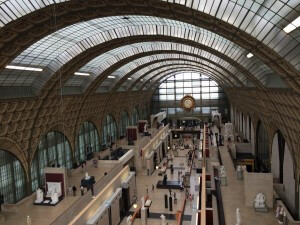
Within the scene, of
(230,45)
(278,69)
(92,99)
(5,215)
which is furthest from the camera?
(92,99)

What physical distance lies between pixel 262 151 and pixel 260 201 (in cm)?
2212

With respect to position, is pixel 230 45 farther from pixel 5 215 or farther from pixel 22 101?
pixel 5 215

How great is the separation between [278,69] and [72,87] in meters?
29.4

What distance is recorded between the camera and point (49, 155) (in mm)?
38812

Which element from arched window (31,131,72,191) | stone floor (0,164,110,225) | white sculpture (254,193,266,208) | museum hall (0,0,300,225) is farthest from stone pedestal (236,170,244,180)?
arched window (31,131,72,191)

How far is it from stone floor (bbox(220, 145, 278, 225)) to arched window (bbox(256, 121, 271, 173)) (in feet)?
41.2

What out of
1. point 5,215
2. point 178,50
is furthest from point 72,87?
point 5,215

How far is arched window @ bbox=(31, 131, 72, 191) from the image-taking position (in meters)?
35.6

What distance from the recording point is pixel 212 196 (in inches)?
1035

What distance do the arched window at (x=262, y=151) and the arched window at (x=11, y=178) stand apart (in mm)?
29673

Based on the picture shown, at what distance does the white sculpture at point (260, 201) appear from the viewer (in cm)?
2196

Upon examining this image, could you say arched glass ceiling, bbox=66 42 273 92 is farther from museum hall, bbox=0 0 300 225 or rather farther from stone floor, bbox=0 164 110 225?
stone floor, bbox=0 164 110 225

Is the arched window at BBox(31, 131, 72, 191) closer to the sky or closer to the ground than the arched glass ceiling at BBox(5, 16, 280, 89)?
closer to the ground

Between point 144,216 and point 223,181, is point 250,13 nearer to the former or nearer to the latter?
point 223,181
